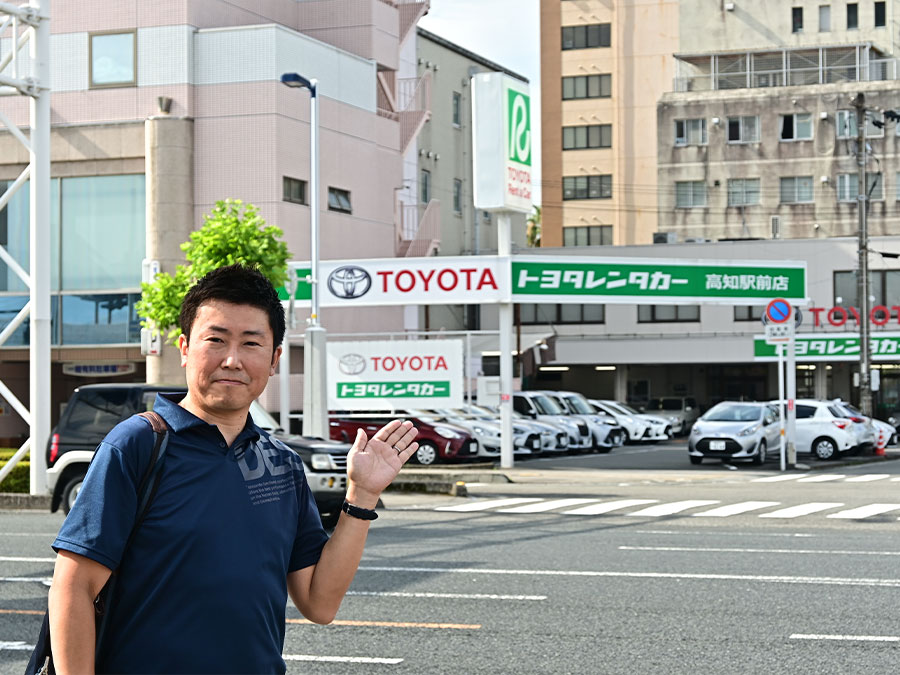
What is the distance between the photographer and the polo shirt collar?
135 inches

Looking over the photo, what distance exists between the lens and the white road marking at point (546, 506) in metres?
19.4

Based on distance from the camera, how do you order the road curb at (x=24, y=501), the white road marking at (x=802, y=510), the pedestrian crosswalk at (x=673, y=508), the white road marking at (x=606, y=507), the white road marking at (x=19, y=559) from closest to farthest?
the white road marking at (x=19, y=559) < the white road marking at (x=802, y=510) < the pedestrian crosswalk at (x=673, y=508) < the white road marking at (x=606, y=507) < the road curb at (x=24, y=501)

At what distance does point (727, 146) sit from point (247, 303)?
63476mm

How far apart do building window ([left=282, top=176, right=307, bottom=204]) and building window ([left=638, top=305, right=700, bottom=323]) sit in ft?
69.0

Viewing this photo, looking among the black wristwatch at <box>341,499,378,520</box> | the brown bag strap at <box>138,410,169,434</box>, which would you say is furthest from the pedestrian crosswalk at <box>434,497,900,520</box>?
the brown bag strap at <box>138,410,169,434</box>

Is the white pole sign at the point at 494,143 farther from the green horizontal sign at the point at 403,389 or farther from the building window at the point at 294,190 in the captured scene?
the building window at the point at 294,190

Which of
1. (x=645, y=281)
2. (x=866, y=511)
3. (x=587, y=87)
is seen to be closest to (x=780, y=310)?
(x=645, y=281)

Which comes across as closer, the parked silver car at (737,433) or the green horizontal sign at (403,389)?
the green horizontal sign at (403,389)

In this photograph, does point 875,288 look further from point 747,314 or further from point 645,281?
point 645,281

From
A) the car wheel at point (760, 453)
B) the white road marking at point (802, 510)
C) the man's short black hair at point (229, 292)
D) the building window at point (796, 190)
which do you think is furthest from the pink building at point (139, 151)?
→ the man's short black hair at point (229, 292)

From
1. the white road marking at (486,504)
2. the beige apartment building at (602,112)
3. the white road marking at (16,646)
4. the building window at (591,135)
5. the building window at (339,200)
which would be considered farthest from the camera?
the building window at (591,135)

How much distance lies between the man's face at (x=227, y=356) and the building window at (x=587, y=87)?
2664 inches

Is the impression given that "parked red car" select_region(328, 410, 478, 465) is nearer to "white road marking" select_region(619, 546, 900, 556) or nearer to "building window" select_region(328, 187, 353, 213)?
"building window" select_region(328, 187, 353, 213)

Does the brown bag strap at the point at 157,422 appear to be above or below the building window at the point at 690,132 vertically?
below
